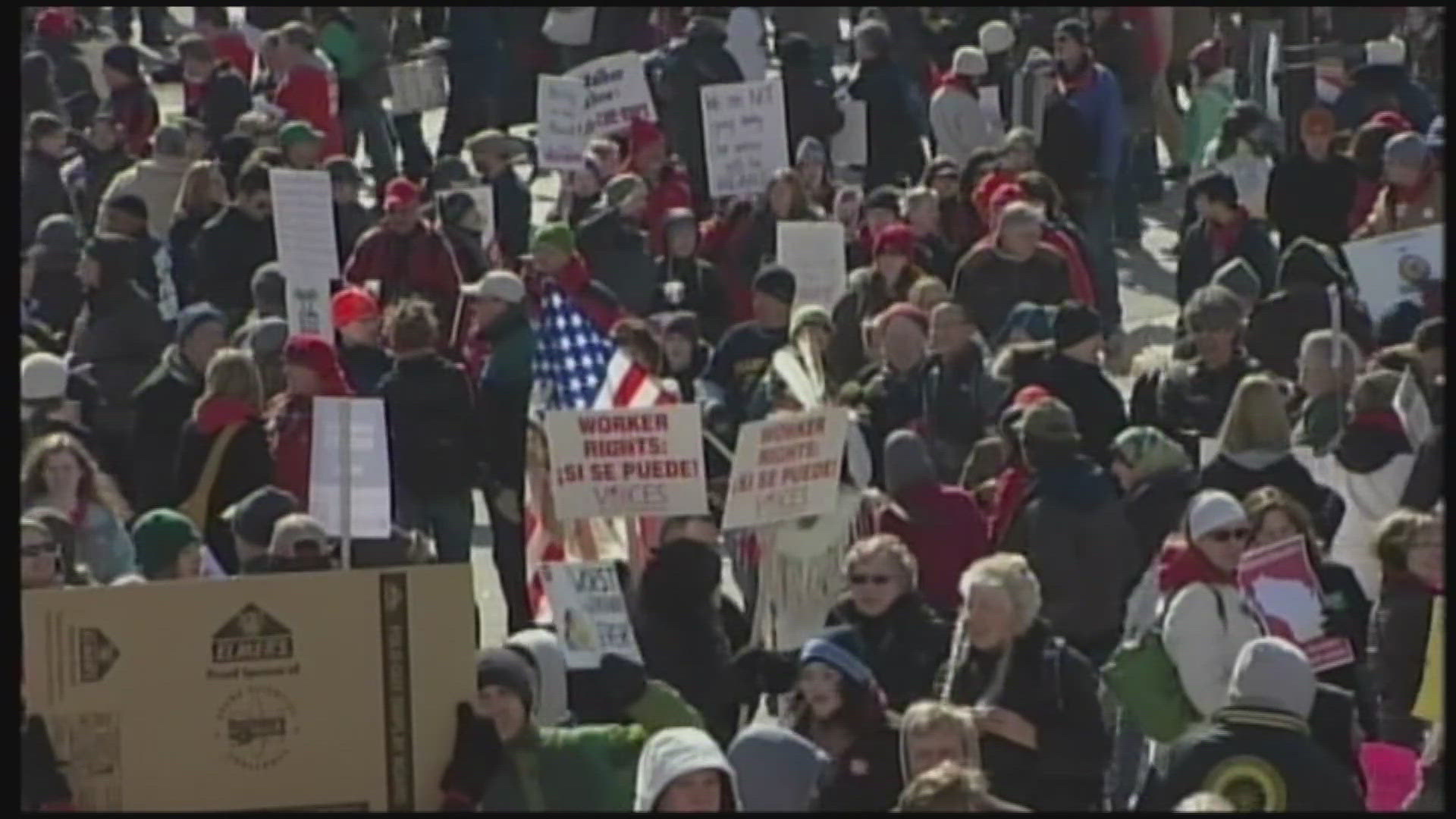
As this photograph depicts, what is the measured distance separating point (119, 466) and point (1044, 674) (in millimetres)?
5245

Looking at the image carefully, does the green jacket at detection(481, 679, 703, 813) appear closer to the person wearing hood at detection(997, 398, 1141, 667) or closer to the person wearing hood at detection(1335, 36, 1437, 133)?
the person wearing hood at detection(997, 398, 1141, 667)

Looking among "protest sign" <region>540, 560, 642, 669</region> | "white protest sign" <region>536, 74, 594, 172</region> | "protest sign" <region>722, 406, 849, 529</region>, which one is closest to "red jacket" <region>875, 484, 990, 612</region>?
"protest sign" <region>722, 406, 849, 529</region>

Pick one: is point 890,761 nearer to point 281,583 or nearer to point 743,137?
point 281,583

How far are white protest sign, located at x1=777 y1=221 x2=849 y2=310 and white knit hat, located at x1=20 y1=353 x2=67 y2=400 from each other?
397 centimetres

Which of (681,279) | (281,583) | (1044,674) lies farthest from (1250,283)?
(281,583)

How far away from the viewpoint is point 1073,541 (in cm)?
1116

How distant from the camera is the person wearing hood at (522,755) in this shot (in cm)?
886

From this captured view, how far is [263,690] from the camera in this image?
28.2ft

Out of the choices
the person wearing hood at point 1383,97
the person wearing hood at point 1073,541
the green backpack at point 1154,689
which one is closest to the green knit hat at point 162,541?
the person wearing hood at point 1073,541

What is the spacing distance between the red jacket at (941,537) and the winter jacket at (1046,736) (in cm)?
202

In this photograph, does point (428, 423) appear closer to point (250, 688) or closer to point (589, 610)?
point (589, 610)

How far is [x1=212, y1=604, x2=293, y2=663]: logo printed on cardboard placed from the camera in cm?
859

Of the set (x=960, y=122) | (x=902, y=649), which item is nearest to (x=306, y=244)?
(x=902, y=649)

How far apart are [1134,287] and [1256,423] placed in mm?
8743
